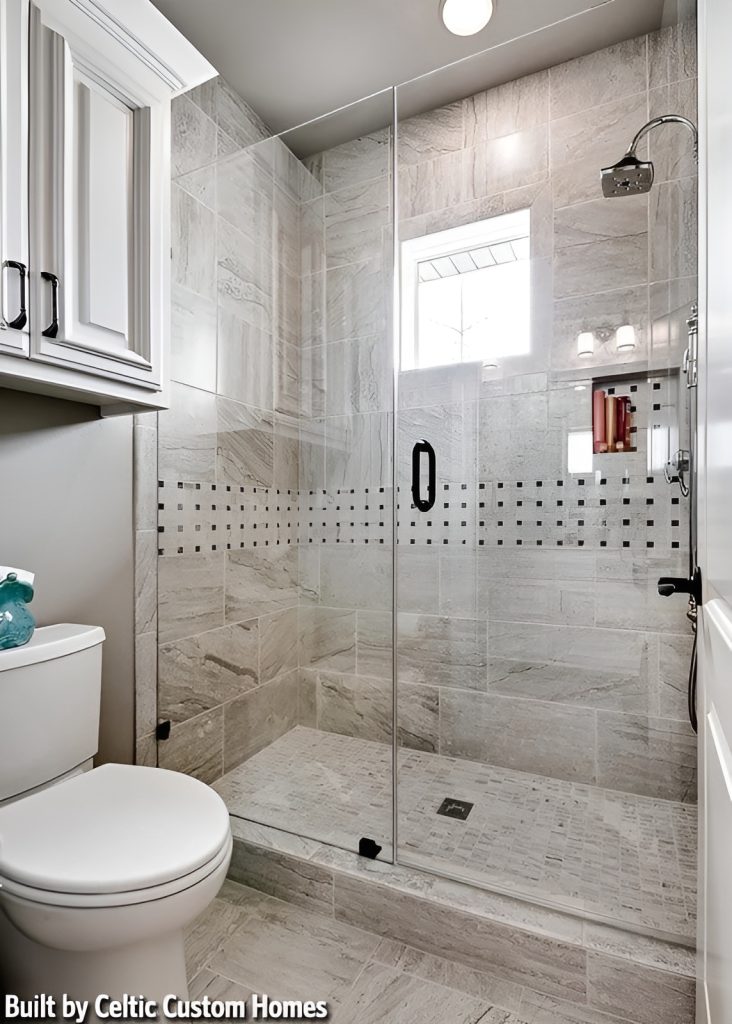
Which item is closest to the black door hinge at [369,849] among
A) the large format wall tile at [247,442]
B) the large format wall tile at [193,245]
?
the large format wall tile at [247,442]

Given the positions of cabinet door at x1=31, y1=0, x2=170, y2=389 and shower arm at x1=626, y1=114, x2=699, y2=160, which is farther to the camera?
shower arm at x1=626, y1=114, x2=699, y2=160

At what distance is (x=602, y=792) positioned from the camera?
5.91 ft

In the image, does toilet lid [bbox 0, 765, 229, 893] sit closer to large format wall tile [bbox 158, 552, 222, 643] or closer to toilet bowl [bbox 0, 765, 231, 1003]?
toilet bowl [bbox 0, 765, 231, 1003]

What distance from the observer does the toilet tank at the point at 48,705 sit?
123cm

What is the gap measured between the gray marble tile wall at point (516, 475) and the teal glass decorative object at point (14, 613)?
36.5 inches

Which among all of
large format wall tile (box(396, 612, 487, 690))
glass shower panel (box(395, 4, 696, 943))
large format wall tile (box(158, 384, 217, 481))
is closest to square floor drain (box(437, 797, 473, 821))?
glass shower panel (box(395, 4, 696, 943))

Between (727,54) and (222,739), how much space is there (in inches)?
82.8

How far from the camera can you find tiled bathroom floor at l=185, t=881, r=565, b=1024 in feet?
4.06

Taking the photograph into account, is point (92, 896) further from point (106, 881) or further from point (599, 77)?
point (599, 77)

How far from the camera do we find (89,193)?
130 cm

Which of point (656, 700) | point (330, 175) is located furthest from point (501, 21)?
point (656, 700)

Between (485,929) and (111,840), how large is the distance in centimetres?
89

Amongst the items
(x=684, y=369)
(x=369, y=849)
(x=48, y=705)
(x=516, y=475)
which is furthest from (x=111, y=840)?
(x=684, y=369)

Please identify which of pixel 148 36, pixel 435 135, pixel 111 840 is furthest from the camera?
pixel 435 135
